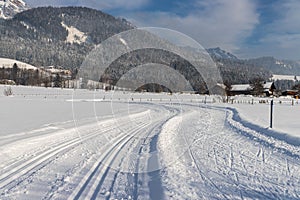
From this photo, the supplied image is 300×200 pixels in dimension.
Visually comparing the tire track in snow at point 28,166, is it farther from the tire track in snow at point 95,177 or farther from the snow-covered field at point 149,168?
the tire track in snow at point 95,177

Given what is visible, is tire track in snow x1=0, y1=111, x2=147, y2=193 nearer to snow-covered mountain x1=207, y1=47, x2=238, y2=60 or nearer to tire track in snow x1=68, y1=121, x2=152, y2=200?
tire track in snow x1=68, y1=121, x2=152, y2=200

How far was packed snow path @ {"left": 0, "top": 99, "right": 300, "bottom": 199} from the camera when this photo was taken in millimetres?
5156

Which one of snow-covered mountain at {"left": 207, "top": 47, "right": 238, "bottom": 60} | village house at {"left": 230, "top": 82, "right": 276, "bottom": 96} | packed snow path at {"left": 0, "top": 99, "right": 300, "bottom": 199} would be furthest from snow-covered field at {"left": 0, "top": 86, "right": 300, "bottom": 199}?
village house at {"left": 230, "top": 82, "right": 276, "bottom": 96}

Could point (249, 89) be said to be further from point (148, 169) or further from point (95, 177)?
point (95, 177)

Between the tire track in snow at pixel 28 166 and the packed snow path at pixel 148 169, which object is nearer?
the packed snow path at pixel 148 169

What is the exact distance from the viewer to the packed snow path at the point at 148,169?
16.9ft

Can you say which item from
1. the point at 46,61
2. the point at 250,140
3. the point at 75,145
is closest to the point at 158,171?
the point at 75,145

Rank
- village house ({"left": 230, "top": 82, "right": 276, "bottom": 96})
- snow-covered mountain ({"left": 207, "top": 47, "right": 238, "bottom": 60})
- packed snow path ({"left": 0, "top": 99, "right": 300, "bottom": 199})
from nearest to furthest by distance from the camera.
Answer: packed snow path ({"left": 0, "top": 99, "right": 300, "bottom": 199}), snow-covered mountain ({"left": 207, "top": 47, "right": 238, "bottom": 60}), village house ({"left": 230, "top": 82, "right": 276, "bottom": 96})

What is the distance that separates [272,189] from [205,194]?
4.38ft

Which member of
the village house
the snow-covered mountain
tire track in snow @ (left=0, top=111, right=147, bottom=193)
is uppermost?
the snow-covered mountain

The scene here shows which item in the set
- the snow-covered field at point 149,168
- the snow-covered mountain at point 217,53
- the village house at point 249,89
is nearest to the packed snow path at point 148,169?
the snow-covered field at point 149,168

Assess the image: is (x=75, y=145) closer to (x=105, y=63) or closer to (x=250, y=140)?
(x=105, y=63)

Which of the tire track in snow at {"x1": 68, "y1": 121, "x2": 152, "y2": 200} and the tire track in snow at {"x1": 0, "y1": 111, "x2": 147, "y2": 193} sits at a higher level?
the tire track in snow at {"x1": 68, "y1": 121, "x2": 152, "y2": 200}

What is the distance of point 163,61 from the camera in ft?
41.4
